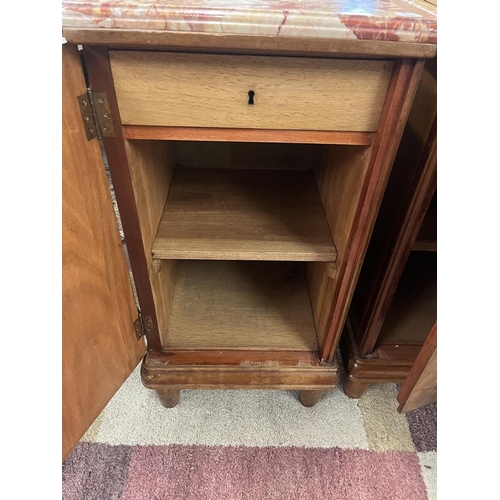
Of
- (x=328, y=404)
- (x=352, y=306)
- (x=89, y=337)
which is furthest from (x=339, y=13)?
(x=328, y=404)

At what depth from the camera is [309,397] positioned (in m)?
0.88

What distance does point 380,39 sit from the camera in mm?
458

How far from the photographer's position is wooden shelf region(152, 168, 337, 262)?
0.72 m

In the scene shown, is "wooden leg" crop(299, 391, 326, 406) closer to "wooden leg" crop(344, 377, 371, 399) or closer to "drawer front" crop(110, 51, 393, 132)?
"wooden leg" crop(344, 377, 371, 399)

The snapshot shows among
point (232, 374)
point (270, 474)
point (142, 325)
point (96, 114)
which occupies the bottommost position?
point (270, 474)

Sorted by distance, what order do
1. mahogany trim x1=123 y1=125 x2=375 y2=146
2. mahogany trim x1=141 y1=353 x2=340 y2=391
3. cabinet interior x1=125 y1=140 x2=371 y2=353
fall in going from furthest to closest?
mahogany trim x1=141 y1=353 x2=340 y2=391 → cabinet interior x1=125 y1=140 x2=371 y2=353 → mahogany trim x1=123 y1=125 x2=375 y2=146

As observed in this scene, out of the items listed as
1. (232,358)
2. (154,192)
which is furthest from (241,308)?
(154,192)

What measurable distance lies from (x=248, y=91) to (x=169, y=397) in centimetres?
65

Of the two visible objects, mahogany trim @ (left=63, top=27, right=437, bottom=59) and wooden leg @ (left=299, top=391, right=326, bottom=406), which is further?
wooden leg @ (left=299, top=391, right=326, bottom=406)

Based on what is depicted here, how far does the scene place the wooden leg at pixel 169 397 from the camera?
87cm

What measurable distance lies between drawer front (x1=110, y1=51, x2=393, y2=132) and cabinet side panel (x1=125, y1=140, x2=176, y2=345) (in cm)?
8

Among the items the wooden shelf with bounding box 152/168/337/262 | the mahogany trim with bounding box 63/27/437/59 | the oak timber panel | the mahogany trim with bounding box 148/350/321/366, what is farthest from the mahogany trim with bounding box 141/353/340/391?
the mahogany trim with bounding box 63/27/437/59

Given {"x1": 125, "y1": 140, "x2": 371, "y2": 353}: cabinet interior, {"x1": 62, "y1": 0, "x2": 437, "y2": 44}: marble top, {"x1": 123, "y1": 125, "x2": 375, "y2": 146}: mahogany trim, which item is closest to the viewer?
{"x1": 62, "y1": 0, "x2": 437, "y2": 44}: marble top

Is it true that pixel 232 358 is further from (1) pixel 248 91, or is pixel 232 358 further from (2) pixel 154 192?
(1) pixel 248 91
